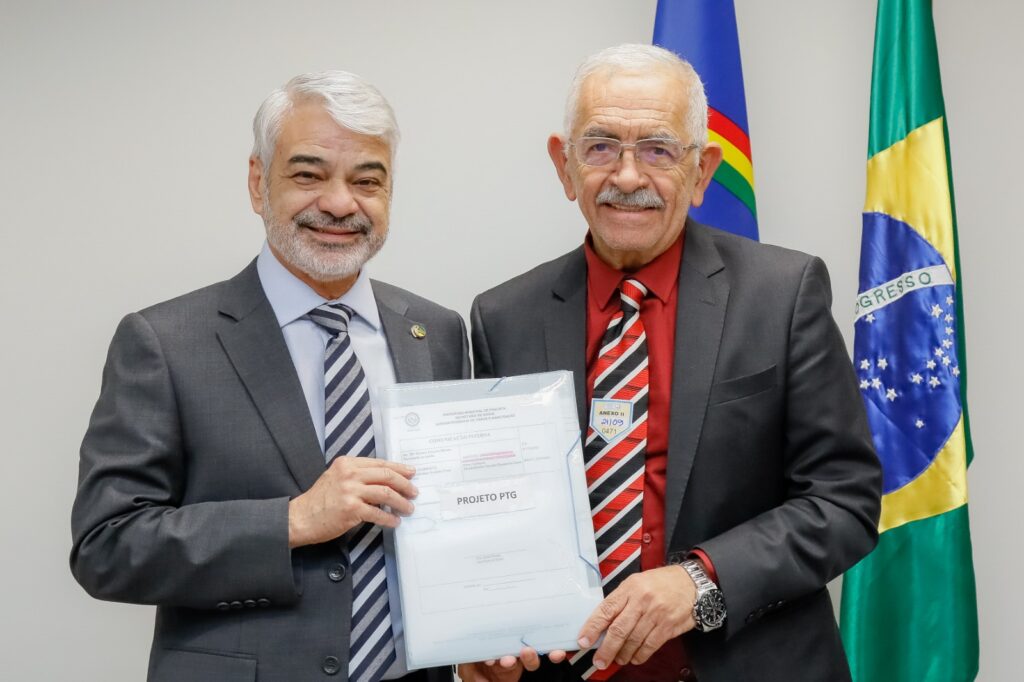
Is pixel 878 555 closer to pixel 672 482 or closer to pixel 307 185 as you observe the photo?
pixel 672 482

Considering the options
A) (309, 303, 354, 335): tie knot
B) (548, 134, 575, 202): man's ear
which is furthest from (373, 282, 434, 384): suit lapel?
(548, 134, 575, 202): man's ear

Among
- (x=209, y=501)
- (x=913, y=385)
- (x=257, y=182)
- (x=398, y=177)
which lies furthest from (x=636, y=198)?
(x=398, y=177)

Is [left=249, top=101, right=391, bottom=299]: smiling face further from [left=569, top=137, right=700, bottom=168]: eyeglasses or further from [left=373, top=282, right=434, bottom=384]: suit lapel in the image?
[left=569, top=137, right=700, bottom=168]: eyeglasses

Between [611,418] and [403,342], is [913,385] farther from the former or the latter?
[403,342]

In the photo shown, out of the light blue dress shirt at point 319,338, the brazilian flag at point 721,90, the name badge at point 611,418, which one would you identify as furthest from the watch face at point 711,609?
the brazilian flag at point 721,90

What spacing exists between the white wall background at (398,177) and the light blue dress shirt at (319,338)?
52.9 inches

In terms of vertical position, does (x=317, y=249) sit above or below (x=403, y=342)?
above

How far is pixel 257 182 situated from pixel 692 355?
3.51 ft

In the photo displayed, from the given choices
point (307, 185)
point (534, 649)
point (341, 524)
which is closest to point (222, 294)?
point (307, 185)

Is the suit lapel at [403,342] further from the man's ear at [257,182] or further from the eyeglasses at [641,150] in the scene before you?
the eyeglasses at [641,150]

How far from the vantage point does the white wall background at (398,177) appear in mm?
3617

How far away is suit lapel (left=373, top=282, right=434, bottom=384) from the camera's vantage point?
7.69ft

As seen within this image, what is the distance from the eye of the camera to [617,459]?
2211 mm

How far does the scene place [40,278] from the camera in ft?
11.9
